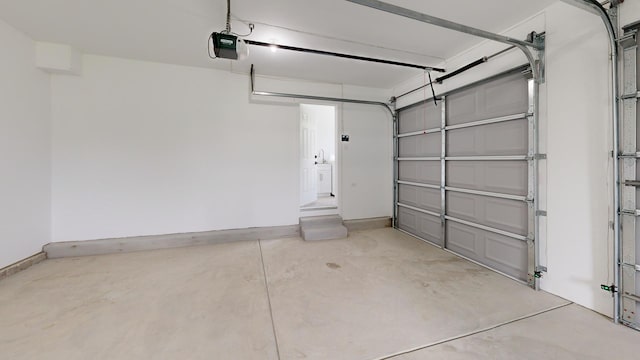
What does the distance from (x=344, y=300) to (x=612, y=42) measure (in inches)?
123

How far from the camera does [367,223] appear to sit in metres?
4.85

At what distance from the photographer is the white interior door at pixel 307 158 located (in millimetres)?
5043

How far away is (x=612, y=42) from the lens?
6.28ft

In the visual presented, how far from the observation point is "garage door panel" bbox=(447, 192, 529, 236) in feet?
8.80

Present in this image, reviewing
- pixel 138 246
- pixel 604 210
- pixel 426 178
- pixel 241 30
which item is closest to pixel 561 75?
pixel 604 210

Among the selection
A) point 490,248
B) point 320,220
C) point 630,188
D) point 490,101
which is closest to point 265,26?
point 490,101

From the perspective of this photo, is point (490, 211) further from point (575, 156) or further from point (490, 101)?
point (490, 101)

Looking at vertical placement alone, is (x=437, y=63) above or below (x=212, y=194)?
above

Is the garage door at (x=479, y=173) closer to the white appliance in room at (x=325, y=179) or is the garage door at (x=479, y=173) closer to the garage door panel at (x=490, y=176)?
the garage door panel at (x=490, y=176)

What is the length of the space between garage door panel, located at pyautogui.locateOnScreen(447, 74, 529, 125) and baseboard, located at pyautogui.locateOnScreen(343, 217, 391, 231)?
7.52ft

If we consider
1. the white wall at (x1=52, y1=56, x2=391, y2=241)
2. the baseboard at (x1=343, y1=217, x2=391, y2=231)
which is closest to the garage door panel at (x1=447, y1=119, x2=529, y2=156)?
the baseboard at (x1=343, y1=217, x2=391, y2=231)

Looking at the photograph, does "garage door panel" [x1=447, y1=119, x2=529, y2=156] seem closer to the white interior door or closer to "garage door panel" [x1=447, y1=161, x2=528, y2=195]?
"garage door panel" [x1=447, y1=161, x2=528, y2=195]

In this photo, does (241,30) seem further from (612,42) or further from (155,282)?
(612,42)

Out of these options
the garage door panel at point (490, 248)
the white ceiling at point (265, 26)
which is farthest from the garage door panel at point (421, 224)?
the white ceiling at point (265, 26)
